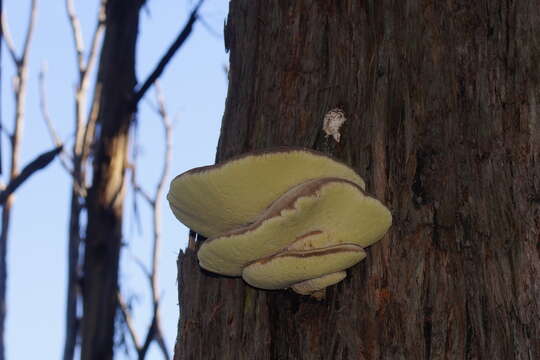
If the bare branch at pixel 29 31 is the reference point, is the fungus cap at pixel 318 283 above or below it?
below

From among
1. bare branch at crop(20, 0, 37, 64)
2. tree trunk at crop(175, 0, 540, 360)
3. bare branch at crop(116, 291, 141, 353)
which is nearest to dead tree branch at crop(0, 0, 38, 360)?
bare branch at crop(20, 0, 37, 64)

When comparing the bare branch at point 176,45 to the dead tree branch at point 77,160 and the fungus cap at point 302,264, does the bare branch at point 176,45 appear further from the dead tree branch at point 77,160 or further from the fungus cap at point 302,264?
the fungus cap at point 302,264

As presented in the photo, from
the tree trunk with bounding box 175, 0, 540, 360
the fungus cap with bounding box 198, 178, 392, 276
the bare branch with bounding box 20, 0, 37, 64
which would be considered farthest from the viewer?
the bare branch with bounding box 20, 0, 37, 64

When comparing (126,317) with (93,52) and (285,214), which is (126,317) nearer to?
(93,52)

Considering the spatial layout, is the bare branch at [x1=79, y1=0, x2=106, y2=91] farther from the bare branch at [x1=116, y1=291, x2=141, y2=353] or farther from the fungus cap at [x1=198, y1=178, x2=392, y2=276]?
the fungus cap at [x1=198, y1=178, x2=392, y2=276]

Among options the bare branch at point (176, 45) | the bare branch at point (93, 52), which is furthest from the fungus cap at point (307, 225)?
the bare branch at point (93, 52)

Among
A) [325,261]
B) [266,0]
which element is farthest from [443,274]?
[266,0]

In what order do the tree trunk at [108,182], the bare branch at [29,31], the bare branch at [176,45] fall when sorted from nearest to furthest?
the bare branch at [176,45] → the tree trunk at [108,182] → the bare branch at [29,31]

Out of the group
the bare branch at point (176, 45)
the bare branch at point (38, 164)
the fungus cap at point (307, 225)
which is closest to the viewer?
the fungus cap at point (307, 225)

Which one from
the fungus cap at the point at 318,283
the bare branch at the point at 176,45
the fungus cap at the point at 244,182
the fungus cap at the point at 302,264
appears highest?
the bare branch at the point at 176,45
